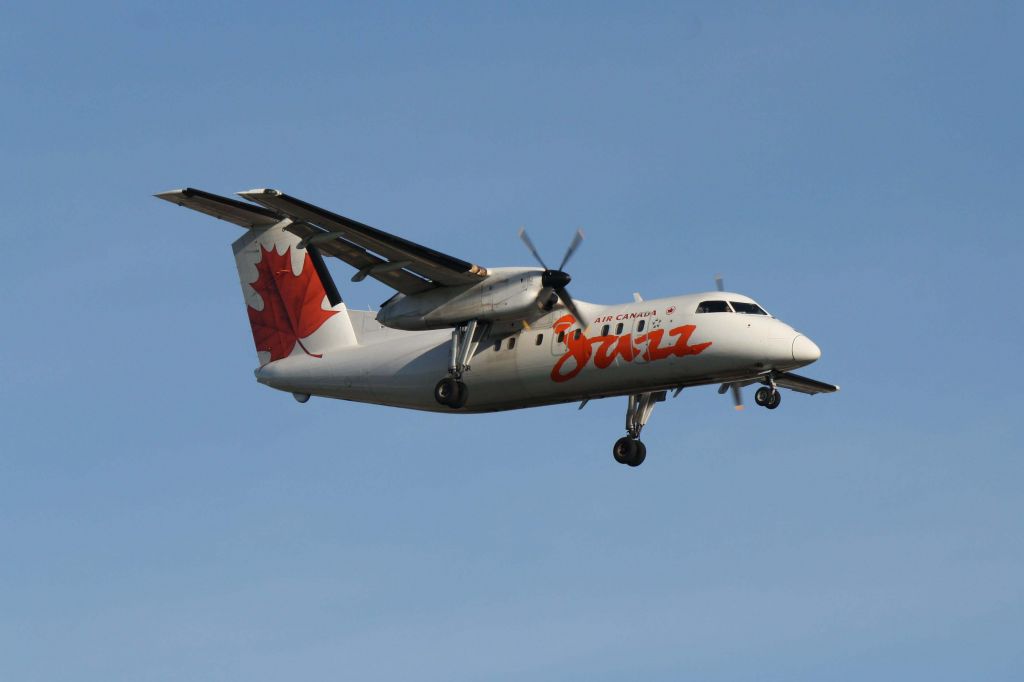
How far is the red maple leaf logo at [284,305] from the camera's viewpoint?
31.7 m

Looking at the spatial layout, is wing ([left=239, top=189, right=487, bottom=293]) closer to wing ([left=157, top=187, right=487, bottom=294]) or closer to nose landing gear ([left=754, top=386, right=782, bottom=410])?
wing ([left=157, top=187, right=487, bottom=294])

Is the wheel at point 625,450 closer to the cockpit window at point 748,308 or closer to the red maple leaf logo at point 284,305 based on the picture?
the cockpit window at point 748,308

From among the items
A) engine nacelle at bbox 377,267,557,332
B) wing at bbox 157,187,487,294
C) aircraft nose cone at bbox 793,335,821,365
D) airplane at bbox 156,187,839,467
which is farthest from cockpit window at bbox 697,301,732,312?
wing at bbox 157,187,487,294

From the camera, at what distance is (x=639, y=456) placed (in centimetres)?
2992

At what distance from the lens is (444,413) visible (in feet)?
98.8

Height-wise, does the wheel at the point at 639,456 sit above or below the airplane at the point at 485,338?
below

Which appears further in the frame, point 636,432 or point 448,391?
point 636,432

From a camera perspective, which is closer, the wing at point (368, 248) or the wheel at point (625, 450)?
the wing at point (368, 248)

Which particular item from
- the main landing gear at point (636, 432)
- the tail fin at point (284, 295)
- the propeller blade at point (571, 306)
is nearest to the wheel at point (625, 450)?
the main landing gear at point (636, 432)

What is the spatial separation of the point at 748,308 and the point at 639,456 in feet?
14.5

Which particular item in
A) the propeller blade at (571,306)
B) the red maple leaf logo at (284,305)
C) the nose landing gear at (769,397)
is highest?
the red maple leaf logo at (284,305)

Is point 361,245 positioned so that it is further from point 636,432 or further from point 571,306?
point 636,432

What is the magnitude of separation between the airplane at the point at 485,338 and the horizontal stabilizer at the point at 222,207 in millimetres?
34

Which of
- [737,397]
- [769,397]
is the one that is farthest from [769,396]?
[737,397]
